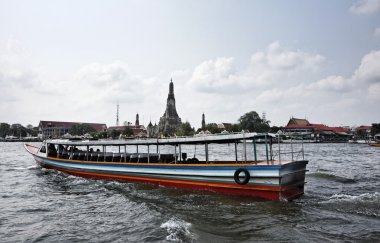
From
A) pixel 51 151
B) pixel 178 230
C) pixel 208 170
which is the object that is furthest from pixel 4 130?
pixel 178 230

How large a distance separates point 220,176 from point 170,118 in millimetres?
145818

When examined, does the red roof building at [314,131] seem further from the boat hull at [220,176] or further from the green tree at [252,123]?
the boat hull at [220,176]

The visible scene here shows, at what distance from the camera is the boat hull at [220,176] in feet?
43.7

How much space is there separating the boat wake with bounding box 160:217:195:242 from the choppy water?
0.03 metres

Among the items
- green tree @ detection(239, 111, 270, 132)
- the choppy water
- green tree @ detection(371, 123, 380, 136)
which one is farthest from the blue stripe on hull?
green tree @ detection(371, 123, 380, 136)

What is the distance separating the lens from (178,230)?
33.4 feet

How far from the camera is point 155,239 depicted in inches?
376

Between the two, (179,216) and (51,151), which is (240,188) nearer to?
(179,216)

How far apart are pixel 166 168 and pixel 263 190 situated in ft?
19.8

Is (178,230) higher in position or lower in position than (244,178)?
lower

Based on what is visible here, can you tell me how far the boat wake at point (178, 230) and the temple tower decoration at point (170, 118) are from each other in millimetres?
147118

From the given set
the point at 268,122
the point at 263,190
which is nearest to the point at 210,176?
the point at 263,190

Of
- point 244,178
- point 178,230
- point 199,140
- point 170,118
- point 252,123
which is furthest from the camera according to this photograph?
point 170,118

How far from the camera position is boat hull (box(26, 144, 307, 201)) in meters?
13.3
